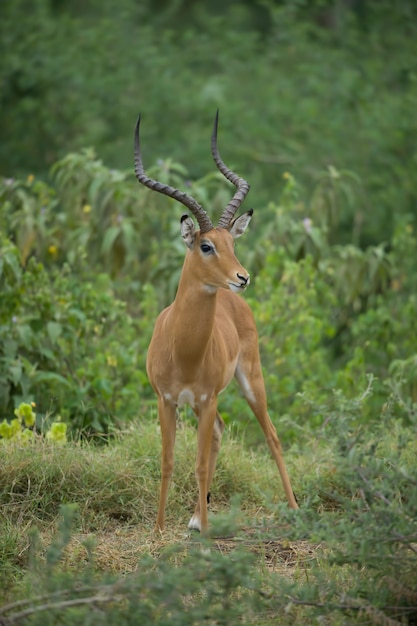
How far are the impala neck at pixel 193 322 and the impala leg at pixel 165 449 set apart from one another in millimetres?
276

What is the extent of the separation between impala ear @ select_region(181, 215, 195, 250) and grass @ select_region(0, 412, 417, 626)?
119 cm

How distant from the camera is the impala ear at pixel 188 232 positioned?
5551 mm

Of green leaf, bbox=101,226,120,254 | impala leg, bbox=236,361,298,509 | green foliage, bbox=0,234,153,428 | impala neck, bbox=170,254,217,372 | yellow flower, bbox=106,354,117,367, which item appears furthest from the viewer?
green leaf, bbox=101,226,120,254

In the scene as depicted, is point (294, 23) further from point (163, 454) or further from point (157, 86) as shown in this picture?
point (163, 454)

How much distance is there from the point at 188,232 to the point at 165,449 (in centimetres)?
118

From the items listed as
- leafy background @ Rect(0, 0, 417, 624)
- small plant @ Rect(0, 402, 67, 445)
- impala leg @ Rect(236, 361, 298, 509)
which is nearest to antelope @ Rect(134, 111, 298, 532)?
impala leg @ Rect(236, 361, 298, 509)

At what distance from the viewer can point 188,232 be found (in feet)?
18.4

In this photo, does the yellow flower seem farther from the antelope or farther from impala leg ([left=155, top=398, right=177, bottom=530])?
impala leg ([left=155, top=398, right=177, bottom=530])

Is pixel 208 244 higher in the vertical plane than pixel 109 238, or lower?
higher

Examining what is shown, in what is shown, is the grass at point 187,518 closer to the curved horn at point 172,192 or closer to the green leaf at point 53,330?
the green leaf at point 53,330

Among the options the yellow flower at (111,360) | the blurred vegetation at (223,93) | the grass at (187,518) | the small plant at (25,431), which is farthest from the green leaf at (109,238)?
the blurred vegetation at (223,93)

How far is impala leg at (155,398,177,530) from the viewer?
5.77 metres

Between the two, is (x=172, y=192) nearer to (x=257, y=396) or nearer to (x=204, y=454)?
(x=204, y=454)

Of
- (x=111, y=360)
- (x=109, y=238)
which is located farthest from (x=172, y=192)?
(x=109, y=238)
